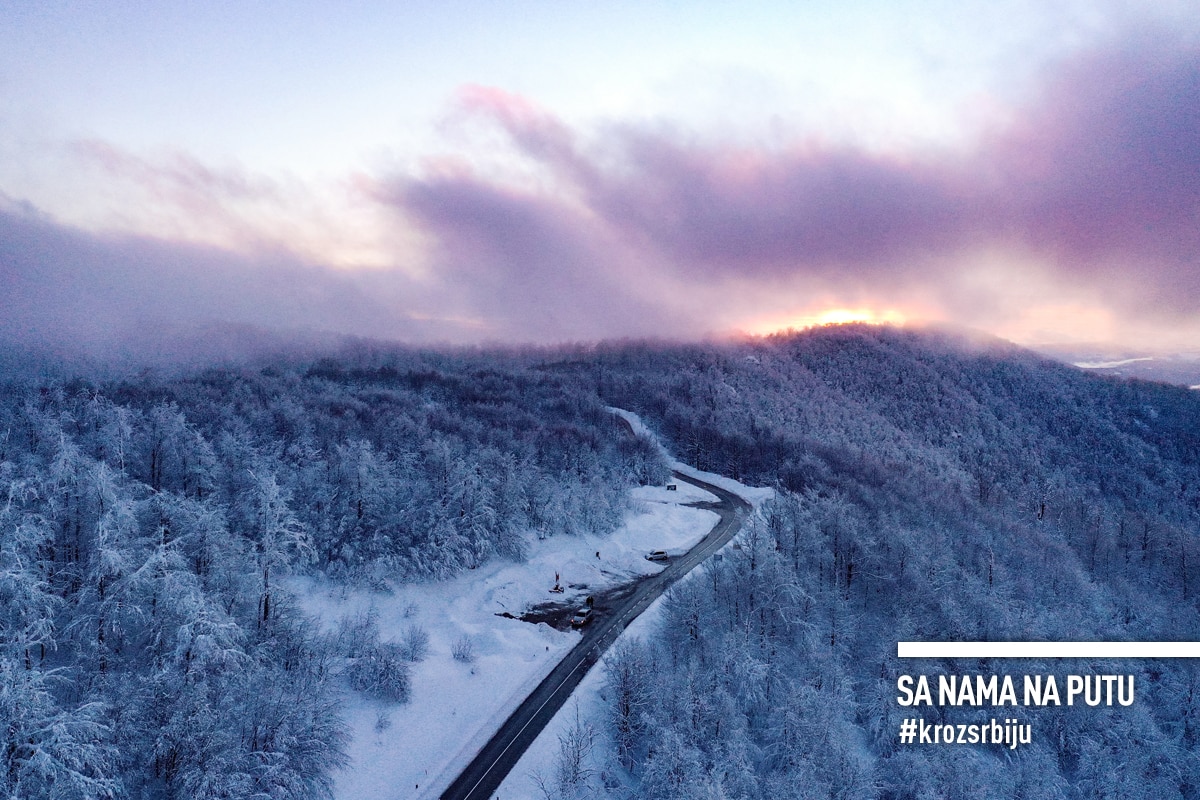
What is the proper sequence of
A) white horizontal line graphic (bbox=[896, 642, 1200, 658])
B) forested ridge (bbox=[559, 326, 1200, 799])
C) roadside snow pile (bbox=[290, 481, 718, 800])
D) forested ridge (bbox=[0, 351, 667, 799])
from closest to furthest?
forested ridge (bbox=[0, 351, 667, 799]) → roadside snow pile (bbox=[290, 481, 718, 800]) → forested ridge (bbox=[559, 326, 1200, 799]) → white horizontal line graphic (bbox=[896, 642, 1200, 658])

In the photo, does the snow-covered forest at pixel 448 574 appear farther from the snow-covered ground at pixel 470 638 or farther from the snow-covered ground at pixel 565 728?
the snow-covered ground at pixel 470 638

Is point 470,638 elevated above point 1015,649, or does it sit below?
below

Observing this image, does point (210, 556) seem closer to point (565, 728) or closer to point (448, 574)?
point (448, 574)

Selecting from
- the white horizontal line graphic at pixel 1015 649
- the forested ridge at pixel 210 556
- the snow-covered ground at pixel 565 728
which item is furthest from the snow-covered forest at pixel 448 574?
the white horizontal line graphic at pixel 1015 649

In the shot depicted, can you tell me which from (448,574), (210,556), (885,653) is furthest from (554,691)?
(885,653)

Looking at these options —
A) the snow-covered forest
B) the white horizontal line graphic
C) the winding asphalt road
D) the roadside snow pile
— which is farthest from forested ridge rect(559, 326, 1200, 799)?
the roadside snow pile

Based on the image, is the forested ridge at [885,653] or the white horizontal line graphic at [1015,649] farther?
the white horizontal line graphic at [1015,649]

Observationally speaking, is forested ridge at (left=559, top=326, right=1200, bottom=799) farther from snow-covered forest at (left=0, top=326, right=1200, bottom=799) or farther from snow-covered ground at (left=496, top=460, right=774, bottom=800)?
snow-covered ground at (left=496, top=460, right=774, bottom=800)
